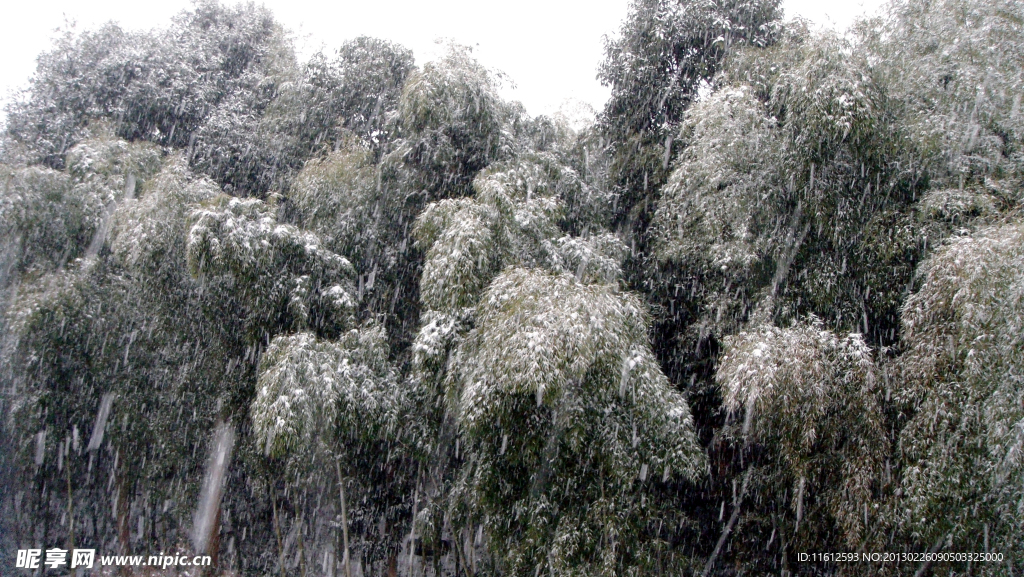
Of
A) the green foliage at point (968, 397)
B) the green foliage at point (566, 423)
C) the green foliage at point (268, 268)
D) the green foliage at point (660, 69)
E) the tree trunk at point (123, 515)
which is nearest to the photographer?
the green foliage at point (968, 397)

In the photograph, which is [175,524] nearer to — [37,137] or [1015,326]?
[37,137]

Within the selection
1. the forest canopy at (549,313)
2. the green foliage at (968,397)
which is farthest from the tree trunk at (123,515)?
the green foliage at (968,397)

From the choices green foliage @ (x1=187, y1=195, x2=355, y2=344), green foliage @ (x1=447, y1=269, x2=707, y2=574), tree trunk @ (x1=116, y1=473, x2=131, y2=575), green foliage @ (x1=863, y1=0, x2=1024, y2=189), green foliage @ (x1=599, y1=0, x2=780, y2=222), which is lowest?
tree trunk @ (x1=116, y1=473, x2=131, y2=575)

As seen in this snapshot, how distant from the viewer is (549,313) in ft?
17.3

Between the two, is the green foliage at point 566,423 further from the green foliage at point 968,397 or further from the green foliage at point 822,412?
the green foliage at point 968,397

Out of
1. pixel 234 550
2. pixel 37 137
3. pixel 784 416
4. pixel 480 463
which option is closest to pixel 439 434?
pixel 480 463

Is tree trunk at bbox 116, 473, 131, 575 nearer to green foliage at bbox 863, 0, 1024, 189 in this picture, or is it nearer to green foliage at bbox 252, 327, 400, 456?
green foliage at bbox 252, 327, 400, 456

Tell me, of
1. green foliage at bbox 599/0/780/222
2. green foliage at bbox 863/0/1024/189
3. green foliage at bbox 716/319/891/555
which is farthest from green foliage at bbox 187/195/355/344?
green foliage at bbox 863/0/1024/189

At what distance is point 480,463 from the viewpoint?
238 inches

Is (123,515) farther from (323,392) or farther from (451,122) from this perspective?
(451,122)

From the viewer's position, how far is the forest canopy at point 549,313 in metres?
5.34

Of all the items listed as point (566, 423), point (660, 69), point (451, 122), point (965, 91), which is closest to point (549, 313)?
point (566, 423)

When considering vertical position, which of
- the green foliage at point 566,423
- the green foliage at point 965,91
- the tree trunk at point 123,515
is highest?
the green foliage at point 965,91

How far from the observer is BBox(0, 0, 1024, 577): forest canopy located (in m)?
5.34
